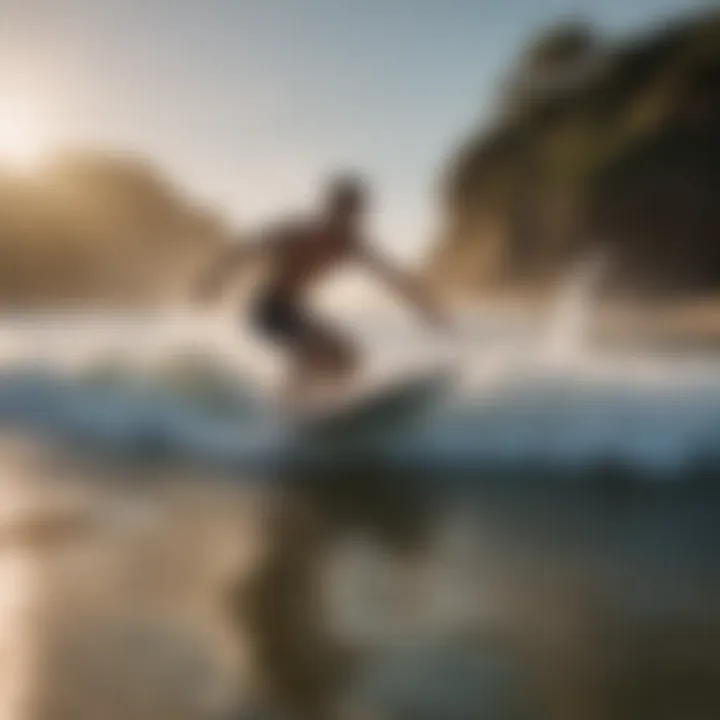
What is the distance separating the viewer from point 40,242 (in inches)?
75.1

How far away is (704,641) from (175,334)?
115 centimetres

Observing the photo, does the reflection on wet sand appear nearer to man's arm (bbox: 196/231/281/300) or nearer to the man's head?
man's arm (bbox: 196/231/281/300)

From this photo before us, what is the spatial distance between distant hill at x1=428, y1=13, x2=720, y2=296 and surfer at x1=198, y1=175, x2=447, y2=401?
4.5 inches

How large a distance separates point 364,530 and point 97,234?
914 millimetres

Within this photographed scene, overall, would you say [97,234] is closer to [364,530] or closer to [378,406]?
[378,406]

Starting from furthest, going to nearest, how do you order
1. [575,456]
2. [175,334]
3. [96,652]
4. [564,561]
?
1. [175,334]
2. [575,456]
3. [564,561]
4. [96,652]

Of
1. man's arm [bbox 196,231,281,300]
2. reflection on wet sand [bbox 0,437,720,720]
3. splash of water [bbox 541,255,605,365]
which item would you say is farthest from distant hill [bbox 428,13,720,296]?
A: reflection on wet sand [bbox 0,437,720,720]

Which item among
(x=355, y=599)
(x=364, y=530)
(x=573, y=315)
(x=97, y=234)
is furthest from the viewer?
(x=97, y=234)

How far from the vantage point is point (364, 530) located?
1.35 metres

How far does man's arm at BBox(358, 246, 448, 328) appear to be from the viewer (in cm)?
172

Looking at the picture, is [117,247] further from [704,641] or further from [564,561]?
[704,641]

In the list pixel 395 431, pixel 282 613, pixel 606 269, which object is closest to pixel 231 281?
pixel 395 431

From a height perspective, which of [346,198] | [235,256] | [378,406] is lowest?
[378,406]

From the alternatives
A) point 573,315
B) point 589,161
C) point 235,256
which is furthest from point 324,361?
point 589,161
